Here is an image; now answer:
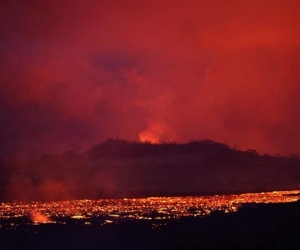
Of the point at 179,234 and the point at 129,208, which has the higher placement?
the point at 129,208

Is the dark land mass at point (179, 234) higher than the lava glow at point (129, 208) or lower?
lower

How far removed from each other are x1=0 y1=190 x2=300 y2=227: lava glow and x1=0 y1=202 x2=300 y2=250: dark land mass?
294 cm

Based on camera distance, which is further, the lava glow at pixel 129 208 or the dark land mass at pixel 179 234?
the lava glow at pixel 129 208

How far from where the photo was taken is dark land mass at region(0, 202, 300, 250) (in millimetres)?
32844

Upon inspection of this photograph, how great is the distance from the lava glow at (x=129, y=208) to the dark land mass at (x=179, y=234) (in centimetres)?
294

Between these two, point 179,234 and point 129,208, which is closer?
point 179,234

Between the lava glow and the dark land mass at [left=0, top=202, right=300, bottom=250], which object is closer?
the dark land mass at [left=0, top=202, right=300, bottom=250]

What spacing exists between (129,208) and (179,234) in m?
18.1

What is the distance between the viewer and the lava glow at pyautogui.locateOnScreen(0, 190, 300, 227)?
4819 centimetres

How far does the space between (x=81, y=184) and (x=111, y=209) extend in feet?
75.8

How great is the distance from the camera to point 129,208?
5528 centimetres

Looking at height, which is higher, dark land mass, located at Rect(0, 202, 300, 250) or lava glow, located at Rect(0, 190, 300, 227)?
lava glow, located at Rect(0, 190, 300, 227)

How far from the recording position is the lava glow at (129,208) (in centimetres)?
4819

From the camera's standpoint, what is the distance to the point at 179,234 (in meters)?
37.5
